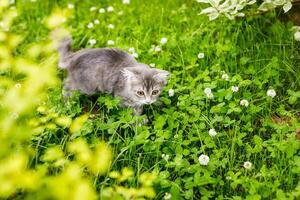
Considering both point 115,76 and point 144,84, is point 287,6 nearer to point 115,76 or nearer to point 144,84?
point 144,84

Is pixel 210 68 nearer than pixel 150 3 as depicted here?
Yes

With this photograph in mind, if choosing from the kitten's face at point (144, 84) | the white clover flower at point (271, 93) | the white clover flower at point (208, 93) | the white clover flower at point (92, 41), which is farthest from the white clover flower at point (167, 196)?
the white clover flower at point (92, 41)

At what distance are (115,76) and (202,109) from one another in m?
0.82

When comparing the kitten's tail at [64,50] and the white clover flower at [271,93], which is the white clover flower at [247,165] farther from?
the kitten's tail at [64,50]

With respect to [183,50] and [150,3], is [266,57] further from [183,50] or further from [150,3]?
[150,3]

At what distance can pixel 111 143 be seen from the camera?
11.3ft

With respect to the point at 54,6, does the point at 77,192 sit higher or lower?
higher

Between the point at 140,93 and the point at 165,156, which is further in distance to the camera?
the point at 140,93

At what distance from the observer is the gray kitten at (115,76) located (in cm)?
374

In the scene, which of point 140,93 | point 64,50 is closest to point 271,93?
point 140,93

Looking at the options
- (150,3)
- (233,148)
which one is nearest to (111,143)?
(233,148)

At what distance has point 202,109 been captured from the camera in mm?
3805

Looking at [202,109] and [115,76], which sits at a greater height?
[115,76]

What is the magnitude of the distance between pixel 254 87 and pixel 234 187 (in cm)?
131
